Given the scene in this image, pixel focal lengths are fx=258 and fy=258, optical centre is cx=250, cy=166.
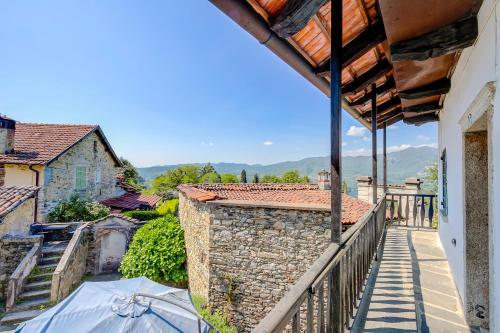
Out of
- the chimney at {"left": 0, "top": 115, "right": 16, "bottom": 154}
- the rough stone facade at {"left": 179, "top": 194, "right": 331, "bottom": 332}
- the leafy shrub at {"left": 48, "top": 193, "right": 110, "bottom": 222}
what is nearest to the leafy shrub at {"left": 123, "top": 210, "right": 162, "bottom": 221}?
the leafy shrub at {"left": 48, "top": 193, "right": 110, "bottom": 222}

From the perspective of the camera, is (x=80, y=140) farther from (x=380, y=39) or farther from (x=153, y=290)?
(x=380, y=39)

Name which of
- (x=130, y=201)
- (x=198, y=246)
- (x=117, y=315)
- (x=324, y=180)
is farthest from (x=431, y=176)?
(x=130, y=201)

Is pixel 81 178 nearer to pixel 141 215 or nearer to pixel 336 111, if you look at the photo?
pixel 141 215

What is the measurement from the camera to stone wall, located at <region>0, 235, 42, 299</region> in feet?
26.2

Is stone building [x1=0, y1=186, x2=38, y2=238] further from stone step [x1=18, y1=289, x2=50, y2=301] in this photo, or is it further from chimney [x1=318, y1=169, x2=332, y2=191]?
chimney [x1=318, y1=169, x2=332, y2=191]

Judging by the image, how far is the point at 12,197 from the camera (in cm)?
866

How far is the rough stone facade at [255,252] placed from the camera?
→ 6.63 m

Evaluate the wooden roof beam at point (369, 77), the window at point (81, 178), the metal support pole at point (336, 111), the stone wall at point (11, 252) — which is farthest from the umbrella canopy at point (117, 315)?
the window at point (81, 178)

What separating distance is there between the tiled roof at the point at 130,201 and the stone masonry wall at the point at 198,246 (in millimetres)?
7975

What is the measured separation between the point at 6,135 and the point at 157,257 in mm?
9473

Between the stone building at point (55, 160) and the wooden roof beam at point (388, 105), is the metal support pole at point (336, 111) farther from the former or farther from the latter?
the stone building at point (55, 160)

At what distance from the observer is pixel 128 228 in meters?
11.5

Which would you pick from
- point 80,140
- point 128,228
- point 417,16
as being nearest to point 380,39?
point 417,16

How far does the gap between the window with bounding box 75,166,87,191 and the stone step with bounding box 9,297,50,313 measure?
7395mm
